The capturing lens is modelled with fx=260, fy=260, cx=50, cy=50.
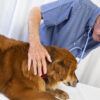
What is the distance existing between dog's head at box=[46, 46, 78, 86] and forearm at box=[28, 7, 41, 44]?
0.10m

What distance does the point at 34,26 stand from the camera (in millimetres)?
1341

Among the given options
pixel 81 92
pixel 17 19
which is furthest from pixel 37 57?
pixel 17 19

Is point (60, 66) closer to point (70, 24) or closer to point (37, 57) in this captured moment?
point (37, 57)

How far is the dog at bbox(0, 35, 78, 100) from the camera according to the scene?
1.04 m

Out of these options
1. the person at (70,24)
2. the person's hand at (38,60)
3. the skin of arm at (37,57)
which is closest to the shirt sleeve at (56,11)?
the person at (70,24)

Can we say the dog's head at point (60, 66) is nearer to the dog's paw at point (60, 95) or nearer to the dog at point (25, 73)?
the dog at point (25, 73)

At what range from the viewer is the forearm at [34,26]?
1.22m

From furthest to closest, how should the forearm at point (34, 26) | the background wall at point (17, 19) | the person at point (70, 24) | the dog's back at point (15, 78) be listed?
the background wall at point (17, 19), the person at point (70, 24), the forearm at point (34, 26), the dog's back at point (15, 78)

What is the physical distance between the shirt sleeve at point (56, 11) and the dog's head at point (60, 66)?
0.37 metres

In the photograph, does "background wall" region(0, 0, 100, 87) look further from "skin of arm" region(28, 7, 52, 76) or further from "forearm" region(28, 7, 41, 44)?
"skin of arm" region(28, 7, 52, 76)

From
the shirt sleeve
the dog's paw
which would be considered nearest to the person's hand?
the dog's paw

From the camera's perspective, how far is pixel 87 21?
5.07 ft

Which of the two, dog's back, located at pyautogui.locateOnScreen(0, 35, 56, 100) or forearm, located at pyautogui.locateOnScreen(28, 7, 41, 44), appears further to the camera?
forearm, located at pyautogui.locateOnScreen(28, 7, 41, 44)

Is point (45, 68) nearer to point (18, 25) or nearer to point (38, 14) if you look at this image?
point (38, 14)
